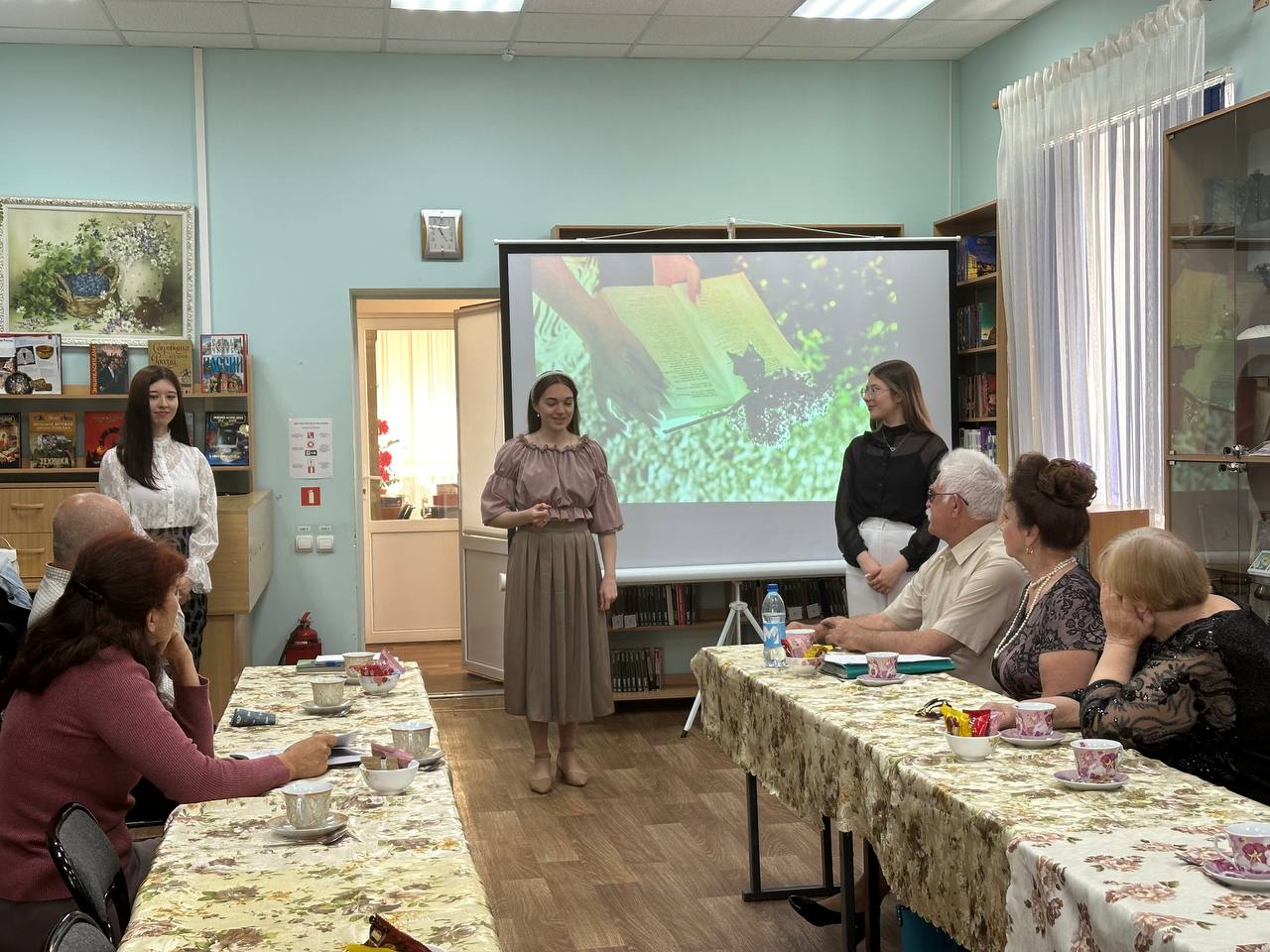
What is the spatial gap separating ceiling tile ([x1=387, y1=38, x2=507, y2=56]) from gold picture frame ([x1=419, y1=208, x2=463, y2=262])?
78 cm

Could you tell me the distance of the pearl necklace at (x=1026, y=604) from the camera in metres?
2.97

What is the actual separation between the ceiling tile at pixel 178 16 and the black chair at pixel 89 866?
4466 millimetres

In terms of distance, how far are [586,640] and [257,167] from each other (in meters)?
3.02

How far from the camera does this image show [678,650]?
267 inches

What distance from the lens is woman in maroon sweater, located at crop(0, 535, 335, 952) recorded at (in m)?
2.13

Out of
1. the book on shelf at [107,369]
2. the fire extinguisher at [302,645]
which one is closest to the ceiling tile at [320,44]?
the book on shelf at [107,369]

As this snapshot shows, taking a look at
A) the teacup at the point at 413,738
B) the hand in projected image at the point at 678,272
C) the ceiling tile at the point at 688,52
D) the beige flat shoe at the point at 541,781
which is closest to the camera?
the teacup at the point at 413,738

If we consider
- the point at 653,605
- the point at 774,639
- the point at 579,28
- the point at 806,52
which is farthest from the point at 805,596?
the point at 774,639

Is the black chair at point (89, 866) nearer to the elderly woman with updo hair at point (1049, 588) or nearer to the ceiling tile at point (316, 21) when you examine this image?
the elderly woman with updo hair at point (1049, 588)

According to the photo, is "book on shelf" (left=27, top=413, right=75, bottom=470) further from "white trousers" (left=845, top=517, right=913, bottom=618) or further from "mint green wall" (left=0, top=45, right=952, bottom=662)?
"white trousers" (left=845, top=517, right=913, bottom=618)

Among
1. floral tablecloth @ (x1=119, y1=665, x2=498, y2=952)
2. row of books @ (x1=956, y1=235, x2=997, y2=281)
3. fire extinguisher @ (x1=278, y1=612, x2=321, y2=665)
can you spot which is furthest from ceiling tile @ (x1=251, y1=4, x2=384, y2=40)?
floral tablecloth @ (x1=119, y1=665, x2=498, y2=952)

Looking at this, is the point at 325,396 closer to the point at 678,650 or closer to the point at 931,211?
the point at 678,650

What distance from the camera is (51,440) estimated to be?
5.98 meters

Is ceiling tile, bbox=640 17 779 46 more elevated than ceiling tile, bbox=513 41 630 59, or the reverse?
ceiling tile, bbox=640 17 779 46
